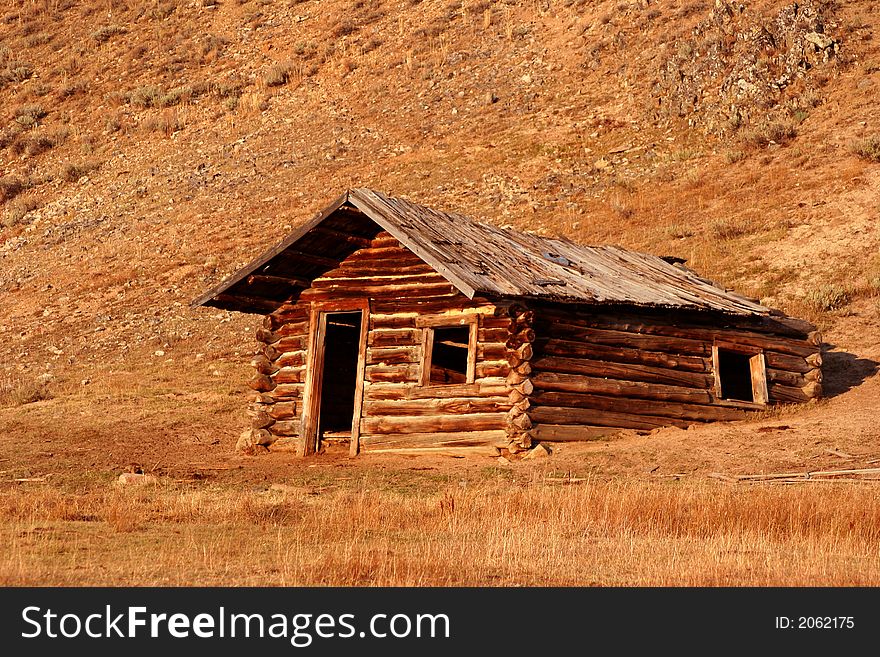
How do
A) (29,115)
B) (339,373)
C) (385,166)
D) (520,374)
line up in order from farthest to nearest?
(29,115)
(385,166)
(339,373)
(520,374)

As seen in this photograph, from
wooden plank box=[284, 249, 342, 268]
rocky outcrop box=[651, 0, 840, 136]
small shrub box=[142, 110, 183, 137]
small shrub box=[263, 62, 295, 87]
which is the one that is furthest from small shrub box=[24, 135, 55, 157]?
wooden plank box=[284, 249, 342, 268]

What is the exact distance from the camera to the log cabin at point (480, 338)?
1750 centimetres

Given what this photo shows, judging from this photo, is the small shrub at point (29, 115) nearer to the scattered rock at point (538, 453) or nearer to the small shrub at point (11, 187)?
the small shrub at point (11, 187)

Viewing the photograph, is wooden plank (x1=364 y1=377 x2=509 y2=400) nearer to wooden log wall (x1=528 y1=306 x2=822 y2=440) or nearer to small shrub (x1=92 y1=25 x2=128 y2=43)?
wooden log wall (x1=528 y1=306 x2=822 y2=440)

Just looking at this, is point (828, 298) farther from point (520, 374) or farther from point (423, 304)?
point (423, 304)

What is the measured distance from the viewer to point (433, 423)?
1795cm

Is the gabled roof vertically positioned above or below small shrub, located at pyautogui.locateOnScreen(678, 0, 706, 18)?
below

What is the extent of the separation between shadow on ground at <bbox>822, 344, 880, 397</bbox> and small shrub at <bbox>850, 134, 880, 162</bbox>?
35.9ft

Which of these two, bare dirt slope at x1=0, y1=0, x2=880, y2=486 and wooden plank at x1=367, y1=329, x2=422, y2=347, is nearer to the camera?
wooden plank at x1=367, y1=329, x2=422, y2=347

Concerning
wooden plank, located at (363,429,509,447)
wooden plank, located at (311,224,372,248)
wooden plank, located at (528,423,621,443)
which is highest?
wooden plank, located at (311,224,372,248)

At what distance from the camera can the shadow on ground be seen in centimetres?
2238

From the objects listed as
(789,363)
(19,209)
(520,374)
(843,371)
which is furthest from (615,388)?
(19,209)

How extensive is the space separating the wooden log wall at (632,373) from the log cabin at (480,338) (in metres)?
0.03

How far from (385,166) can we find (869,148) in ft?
53.0
